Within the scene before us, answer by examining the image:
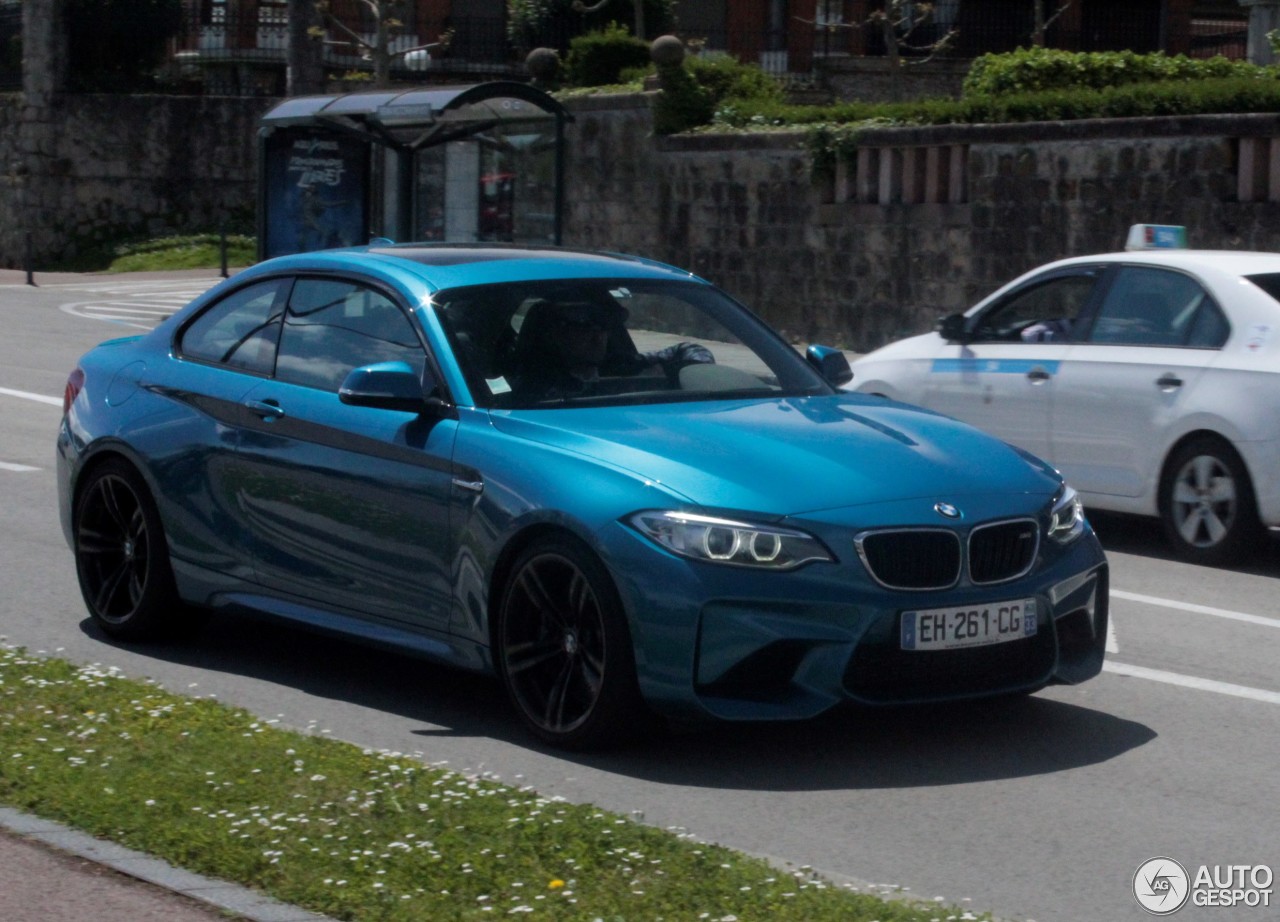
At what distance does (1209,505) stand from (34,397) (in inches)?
417

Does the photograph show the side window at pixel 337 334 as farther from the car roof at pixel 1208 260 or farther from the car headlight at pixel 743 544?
the car roof at pixel 1208 260

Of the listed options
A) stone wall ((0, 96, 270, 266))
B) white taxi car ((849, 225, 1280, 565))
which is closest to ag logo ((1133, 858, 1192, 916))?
white taxi car ((849, 225, 1280, 565))

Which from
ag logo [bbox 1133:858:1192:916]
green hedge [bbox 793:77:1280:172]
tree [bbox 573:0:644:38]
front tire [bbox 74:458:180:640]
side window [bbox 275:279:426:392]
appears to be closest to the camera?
ag logo [bbox 1133:858:1192:916]

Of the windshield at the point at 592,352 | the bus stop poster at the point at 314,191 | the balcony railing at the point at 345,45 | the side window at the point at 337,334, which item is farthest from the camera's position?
the balcony railing at the point at 345,45

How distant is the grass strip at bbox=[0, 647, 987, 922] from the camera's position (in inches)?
181

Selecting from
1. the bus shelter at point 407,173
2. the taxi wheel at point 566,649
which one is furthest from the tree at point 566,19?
the taxi wheel at point 566,649

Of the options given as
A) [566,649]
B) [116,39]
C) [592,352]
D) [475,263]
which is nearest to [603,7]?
[116,39]

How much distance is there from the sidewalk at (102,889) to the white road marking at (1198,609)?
5274 mm

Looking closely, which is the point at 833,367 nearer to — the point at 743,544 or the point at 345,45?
the point at 743,544

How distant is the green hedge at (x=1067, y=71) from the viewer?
Answer: 22.9 m

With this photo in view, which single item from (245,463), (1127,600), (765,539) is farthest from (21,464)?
(765,539)

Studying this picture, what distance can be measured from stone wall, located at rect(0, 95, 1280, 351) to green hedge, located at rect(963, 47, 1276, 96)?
1.78 meters

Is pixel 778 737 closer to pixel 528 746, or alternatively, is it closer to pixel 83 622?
pixel 528 746

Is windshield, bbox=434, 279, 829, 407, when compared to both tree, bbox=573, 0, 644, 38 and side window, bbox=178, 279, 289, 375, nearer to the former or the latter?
side window, bbox=178, 279, 289, 375
